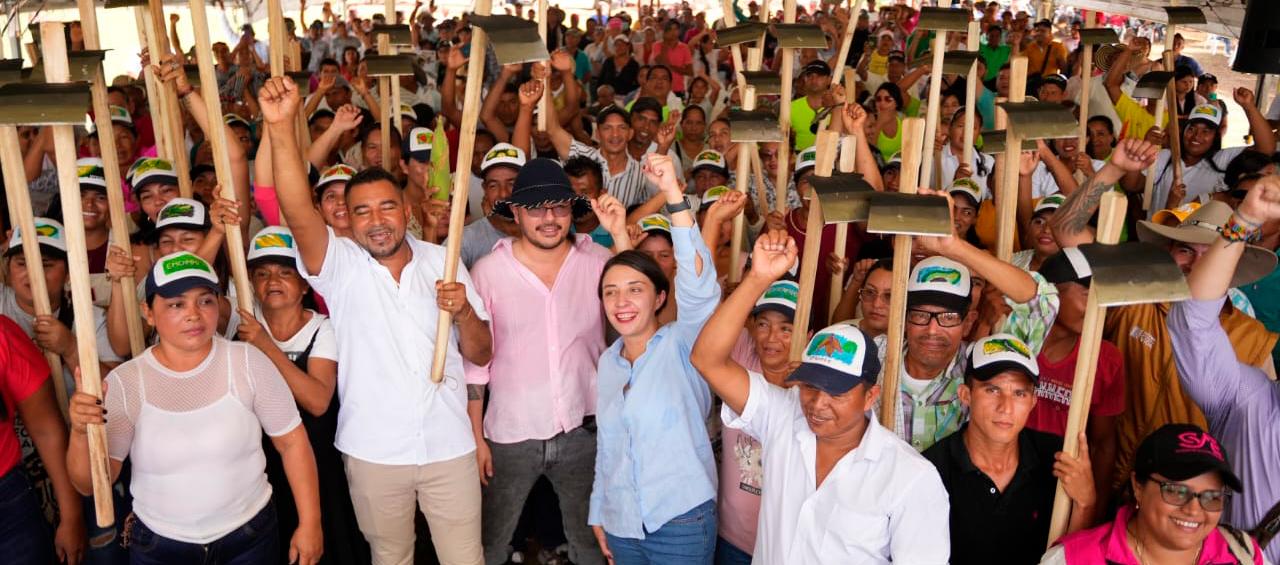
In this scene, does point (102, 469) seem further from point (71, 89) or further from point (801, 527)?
point (801, 527)

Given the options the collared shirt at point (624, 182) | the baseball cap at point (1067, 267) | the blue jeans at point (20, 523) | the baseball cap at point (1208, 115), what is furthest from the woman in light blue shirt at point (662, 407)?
the baseball cap at point (1208, 115)

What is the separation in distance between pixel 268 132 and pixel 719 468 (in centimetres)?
175

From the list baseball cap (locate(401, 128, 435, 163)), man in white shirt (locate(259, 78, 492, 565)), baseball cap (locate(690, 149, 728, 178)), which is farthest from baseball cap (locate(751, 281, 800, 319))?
baseball cap (locate(401, 128, 435, 163))

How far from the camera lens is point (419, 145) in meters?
4.67

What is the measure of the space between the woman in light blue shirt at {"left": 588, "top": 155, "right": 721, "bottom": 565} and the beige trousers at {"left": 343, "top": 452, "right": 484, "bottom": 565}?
58cm

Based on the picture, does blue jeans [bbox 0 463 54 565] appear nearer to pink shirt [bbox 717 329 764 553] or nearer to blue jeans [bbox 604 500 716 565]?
blue jeans [bbox 604 500 716 565]

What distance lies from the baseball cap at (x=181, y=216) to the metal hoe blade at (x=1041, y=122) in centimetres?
268

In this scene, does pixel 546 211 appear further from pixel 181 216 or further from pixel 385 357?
pixel 181 216

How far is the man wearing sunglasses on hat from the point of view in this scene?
2506mm

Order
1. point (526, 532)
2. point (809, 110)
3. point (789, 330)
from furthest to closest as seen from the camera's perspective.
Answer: point (809, 110), point (526, 532), point (789, 330)

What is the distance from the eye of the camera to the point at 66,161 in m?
2.54

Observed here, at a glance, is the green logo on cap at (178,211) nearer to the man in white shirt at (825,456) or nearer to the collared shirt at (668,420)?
the collared shirt at (668,420)

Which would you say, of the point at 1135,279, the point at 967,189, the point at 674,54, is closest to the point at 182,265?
the point at 1135,279

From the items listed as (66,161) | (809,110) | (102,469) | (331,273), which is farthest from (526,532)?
(809,110)
